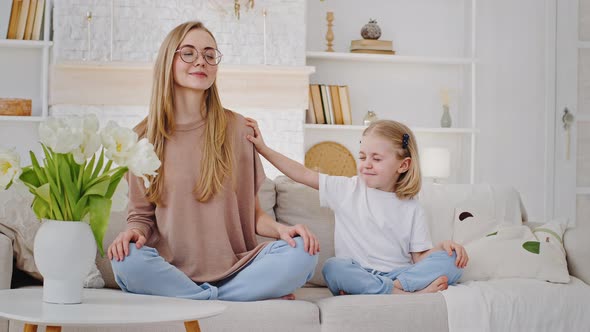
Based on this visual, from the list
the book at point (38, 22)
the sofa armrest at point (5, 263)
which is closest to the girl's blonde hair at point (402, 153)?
the sofa armrest at point (5, 263)

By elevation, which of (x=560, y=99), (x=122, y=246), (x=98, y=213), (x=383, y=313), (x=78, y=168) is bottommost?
(x=383, y=313)

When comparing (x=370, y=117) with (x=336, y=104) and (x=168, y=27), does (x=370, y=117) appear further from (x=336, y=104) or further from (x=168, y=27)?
(x=168, y=27)

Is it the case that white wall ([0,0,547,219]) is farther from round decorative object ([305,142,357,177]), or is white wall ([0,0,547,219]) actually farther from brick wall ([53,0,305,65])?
round decorative object ([305,142,357,177])

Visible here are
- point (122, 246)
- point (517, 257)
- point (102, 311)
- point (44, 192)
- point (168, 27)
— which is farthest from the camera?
point (168, 27)

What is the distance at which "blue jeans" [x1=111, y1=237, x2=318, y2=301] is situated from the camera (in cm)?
231

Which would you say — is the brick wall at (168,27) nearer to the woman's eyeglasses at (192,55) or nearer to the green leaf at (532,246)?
the woman's eyeglasses at (192,55)

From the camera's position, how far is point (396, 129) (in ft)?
9.73

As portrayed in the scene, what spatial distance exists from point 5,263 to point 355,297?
1.04 metres

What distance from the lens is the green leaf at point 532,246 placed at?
2854 mm

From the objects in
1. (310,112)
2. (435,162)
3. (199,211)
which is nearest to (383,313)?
(199,211)

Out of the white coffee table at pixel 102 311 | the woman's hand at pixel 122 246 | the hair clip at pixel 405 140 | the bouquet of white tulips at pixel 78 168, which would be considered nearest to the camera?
the white coffee table at pixel 102 311

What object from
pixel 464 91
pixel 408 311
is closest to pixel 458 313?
pixel 408 311

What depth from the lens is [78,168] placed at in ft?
6.21

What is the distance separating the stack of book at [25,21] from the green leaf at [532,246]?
3705 millimetres
